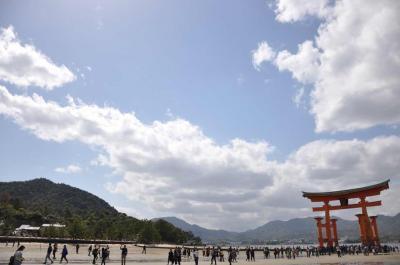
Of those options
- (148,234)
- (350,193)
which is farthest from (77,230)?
(350,193)

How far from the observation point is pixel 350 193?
5956cm

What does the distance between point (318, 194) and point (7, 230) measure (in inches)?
3657

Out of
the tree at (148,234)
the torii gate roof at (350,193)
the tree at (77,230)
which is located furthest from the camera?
the tree at (148,234)

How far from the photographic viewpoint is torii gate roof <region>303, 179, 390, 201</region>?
185 ft

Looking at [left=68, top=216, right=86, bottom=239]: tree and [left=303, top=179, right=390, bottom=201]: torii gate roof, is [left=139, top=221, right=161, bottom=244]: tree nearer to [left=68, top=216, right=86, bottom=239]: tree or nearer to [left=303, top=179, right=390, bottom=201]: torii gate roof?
[left=68, top=216, right=86, bottom=239]: tree

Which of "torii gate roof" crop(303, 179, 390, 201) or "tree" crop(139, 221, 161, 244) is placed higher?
"torii gate roof" crop(303, 179, 390, 201)

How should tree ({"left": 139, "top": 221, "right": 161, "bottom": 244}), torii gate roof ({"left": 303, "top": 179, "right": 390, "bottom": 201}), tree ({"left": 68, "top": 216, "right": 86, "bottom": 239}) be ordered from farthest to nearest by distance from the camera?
tree ({"left": 139, "top": 221, "right": 161, "bottom": 244}), tree ({"left": 68, "top": 216, "right": 86, "bottom": 239}), torii gate roof ({"left": 303, "top": 179, "right": 390, "bottom": 201})

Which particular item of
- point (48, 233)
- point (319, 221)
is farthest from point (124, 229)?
point (319, 221)

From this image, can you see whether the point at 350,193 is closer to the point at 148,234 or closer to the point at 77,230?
the point at 148,234

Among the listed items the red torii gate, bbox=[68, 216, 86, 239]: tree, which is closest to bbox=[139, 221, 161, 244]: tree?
bbox=[68, 216, 86, 239]: tree

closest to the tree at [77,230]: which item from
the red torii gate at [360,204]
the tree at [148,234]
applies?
the tree at [148,234]

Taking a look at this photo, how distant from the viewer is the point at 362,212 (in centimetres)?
5903

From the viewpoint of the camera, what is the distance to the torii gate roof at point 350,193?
185ft

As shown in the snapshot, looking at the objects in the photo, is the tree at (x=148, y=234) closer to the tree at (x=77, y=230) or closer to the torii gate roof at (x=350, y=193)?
the tree at (x=77, y=230)
